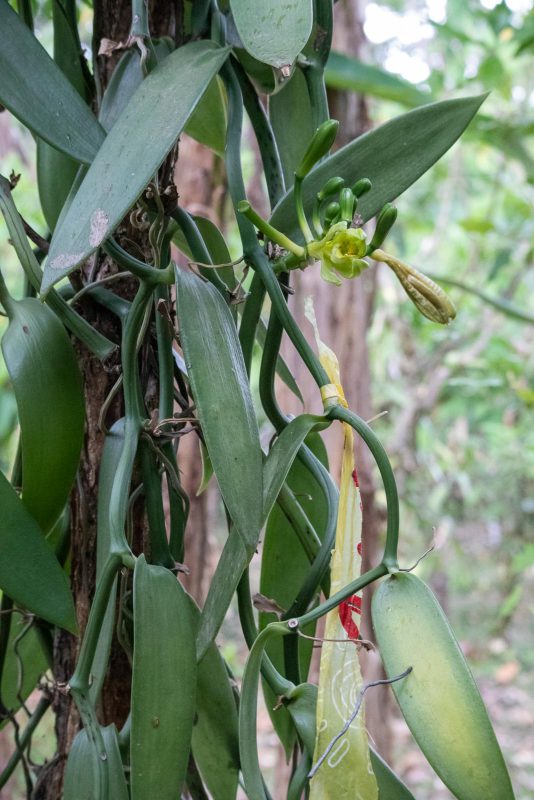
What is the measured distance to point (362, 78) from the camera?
96 centimetres

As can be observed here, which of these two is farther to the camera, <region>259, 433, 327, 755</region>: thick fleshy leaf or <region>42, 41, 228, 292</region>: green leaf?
<region>259, 433, 327, 755</region>: thick fleshy leaf

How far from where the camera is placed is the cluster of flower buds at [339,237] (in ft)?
1.14

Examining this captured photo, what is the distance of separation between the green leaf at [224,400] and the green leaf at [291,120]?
0.15 metres

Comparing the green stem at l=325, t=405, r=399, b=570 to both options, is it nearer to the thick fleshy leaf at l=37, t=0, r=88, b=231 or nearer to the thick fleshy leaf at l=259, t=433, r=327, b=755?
the thick fleshy leaf at l=259, t=433, r=327, b=755

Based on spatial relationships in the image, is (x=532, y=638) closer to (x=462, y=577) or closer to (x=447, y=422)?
(x=462, y=577)

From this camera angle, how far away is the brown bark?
18.1 inches

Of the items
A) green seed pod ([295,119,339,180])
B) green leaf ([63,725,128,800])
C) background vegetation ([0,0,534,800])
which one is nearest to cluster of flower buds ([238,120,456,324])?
green seed pod ([295,119,339,180])

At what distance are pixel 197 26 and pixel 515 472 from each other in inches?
81.5

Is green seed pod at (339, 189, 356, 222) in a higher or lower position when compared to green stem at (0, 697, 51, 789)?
higher

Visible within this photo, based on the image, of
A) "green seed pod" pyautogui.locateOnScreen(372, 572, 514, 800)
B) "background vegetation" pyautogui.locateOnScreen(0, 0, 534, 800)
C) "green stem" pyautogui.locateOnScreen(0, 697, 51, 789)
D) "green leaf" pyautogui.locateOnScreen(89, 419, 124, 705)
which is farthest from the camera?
"background vegetation" pyautogui.locateOnScreen(0, 0, 534, 800)

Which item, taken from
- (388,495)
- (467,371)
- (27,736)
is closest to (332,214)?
(388,495)

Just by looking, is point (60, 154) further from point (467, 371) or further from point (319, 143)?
point (467, 371)

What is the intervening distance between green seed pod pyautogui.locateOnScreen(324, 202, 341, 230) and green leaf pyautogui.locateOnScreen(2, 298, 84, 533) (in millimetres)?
146

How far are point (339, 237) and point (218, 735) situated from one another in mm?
260
